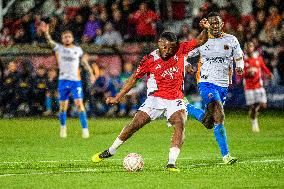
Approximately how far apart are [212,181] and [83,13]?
62.3ft

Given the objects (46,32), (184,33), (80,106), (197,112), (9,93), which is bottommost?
(9,93)

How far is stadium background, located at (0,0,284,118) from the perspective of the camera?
93.9 feet

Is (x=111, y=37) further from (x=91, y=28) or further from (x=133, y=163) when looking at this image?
(x=133, y=163)

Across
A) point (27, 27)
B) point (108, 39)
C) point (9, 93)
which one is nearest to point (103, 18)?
point (108, 39)

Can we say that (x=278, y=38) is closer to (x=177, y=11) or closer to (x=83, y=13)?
(x=177, y=11)

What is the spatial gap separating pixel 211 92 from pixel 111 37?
1426 centimetres

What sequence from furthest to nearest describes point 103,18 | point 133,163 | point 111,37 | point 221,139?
point 103,18
point 111,37
point 221,139
point 133,163

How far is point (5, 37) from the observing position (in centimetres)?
3022

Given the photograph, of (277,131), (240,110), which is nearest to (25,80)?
(240,110)

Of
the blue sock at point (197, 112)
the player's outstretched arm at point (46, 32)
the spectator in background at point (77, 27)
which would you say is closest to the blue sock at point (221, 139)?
the blue sock at point (197, 112)

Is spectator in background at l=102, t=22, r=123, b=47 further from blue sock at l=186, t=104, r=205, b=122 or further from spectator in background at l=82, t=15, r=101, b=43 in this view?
blue sock at l=186, t=104, r=205, b=122

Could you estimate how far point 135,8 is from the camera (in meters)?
31.2

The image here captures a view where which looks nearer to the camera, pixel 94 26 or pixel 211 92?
pixel 211 92

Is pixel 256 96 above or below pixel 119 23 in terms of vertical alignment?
below
